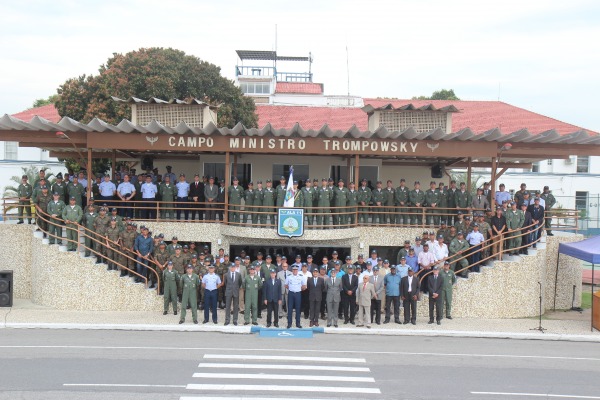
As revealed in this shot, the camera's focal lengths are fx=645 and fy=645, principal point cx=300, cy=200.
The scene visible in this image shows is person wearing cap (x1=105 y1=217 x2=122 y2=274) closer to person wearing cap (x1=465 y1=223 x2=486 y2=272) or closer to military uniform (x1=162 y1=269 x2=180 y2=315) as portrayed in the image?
military uniform (x1=162 y1=269 x2=180 y2=315)

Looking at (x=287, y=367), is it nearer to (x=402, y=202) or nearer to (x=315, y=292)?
(x=315, y=292)

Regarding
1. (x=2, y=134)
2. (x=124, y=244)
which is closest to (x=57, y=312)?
(x=124, y=244)

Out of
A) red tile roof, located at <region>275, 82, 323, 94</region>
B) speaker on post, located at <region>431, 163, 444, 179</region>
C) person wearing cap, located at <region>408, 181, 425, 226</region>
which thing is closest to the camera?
person wearing cap, located at <region>408, 181, 425, 226</region>

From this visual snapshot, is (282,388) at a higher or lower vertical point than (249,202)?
lower

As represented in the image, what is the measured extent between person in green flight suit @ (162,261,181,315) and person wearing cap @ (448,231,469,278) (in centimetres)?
741

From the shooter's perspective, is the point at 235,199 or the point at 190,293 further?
the point at 235,199

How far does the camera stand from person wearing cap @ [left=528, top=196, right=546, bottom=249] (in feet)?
62.5

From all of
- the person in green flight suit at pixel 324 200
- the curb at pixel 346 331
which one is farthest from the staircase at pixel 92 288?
the person in green flight suit at pixel 324 200

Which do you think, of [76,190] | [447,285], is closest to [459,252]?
[447,285]

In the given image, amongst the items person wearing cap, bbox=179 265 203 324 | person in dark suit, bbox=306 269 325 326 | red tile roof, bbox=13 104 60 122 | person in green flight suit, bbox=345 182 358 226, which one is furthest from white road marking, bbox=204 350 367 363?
red tile roof, bbox=13 104 60 122

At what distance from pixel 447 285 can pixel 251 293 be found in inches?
209

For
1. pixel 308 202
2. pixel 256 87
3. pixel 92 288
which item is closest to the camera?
pixel 92 288

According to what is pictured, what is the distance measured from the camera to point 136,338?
48.6ft

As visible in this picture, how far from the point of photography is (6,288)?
714 inches
